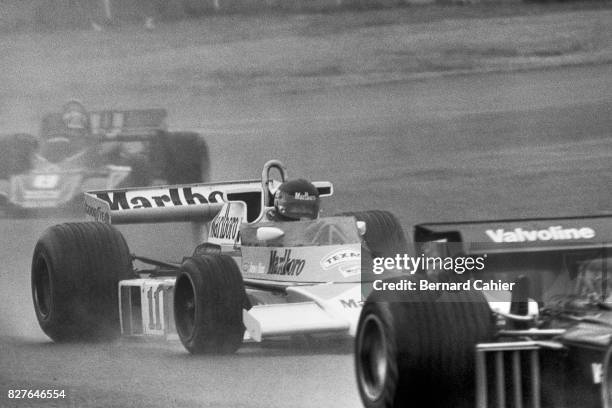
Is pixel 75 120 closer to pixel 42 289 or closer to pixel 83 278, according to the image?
pixel 42 289

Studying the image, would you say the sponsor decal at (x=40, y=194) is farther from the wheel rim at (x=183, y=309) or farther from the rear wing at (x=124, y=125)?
the wheel rim at (x=183, y=309)

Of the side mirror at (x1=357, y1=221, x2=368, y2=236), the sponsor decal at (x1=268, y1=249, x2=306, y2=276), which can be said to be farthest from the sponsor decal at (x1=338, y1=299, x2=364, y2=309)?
the side mirror at (x1=357, y1=221, x2=368, y2=236)

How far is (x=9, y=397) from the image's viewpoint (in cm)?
555

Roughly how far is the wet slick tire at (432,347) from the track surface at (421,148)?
3.78m

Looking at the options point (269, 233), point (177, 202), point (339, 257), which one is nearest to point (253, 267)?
point (269, 233)

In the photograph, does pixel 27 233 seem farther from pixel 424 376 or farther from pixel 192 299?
pixel 424 376

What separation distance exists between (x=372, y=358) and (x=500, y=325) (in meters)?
0.43

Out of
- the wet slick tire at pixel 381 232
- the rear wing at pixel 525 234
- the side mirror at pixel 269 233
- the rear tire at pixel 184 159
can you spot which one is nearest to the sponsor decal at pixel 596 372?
the rear wing at pixel 525 234

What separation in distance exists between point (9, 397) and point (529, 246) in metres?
2.43

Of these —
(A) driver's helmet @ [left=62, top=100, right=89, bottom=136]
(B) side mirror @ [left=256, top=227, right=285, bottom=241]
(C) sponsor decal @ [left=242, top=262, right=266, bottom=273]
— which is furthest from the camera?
(A) driver's helmet @ [left=62, top=100, right=89, bottom=136]

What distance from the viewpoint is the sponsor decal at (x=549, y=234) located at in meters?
4.34

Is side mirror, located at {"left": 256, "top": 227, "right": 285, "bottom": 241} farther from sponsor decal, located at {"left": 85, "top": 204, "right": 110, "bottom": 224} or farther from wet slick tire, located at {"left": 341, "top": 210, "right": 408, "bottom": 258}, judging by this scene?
sponsor decal, located at {"left": 85, "top": 204, "right": 110, "bottom": 224}

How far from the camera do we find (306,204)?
7.39 m

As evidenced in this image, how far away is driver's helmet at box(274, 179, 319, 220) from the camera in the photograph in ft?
24.2
